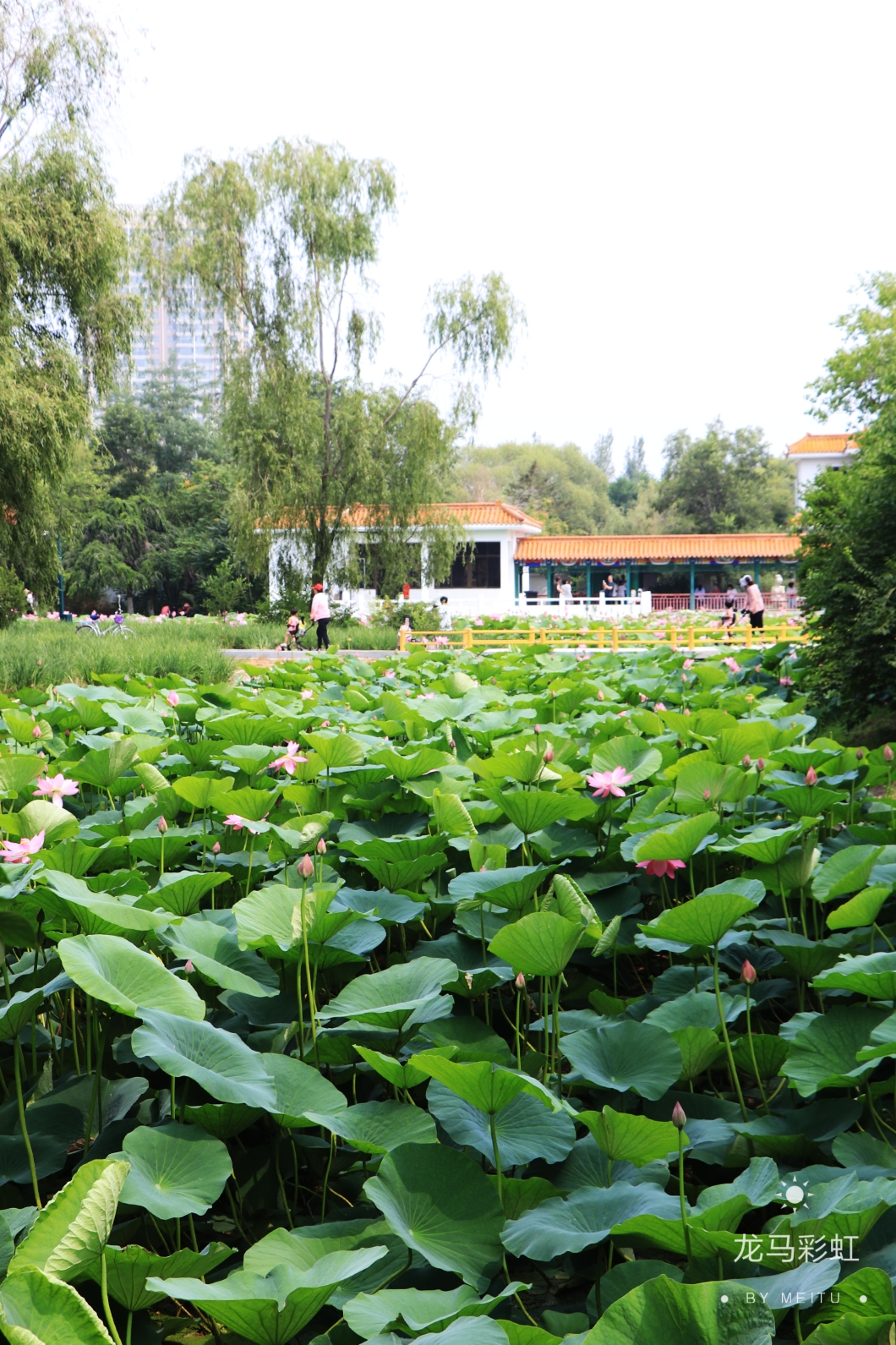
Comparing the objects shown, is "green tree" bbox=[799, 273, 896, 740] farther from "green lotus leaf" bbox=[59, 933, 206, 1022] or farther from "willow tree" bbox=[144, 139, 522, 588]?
"willow tree" bbox=[144, 139, 522, 588]

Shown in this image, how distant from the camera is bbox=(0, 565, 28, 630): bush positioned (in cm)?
1377

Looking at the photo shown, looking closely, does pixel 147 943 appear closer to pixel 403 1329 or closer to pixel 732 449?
pixel 403 1329

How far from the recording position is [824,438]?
1401 inches

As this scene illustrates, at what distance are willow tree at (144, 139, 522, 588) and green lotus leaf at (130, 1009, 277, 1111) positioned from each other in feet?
54.6

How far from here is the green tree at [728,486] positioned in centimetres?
3731

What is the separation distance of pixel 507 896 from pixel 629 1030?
1.22 ft

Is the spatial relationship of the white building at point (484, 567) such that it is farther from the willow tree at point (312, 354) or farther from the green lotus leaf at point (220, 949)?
the green lotus leaf at point (220, 949)

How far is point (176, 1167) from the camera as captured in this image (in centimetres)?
107

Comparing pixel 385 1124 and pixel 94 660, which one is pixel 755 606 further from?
pixel 385 1124

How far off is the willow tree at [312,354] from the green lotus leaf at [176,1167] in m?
16.7

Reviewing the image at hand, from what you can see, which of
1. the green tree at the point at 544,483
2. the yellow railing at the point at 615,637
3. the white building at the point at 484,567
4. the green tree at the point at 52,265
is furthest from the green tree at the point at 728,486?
the green tree at the point at 52,265

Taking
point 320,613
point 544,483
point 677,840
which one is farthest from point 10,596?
point 544,483

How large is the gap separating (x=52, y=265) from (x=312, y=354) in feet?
23.0

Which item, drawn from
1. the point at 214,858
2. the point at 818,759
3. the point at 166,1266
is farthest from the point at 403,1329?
the point at 818,759
